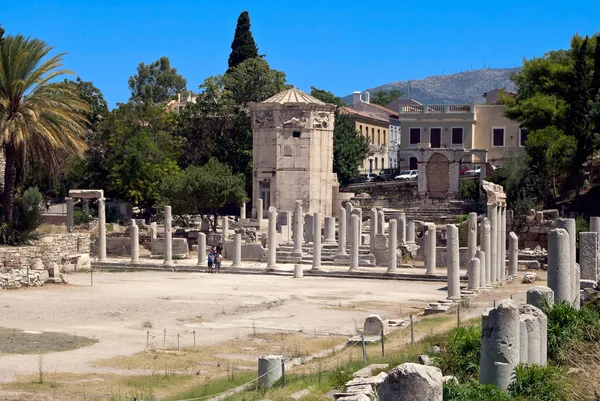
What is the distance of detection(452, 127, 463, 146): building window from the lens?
79062mm

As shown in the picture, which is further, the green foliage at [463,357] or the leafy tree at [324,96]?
the leafy tree at [324,96]

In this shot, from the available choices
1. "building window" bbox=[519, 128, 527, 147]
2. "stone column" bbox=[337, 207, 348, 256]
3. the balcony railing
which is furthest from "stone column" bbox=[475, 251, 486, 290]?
the balcony railing

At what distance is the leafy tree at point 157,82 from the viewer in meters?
124

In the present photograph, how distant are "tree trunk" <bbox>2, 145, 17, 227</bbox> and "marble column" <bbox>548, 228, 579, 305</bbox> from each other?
961 inches

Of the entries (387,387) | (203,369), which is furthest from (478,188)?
(387,387)

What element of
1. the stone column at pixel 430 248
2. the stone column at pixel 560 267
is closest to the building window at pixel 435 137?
the stone column at pixel 430 248

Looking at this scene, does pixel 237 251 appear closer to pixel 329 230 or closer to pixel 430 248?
pixel 329 230

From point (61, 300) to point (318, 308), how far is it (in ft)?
26.0

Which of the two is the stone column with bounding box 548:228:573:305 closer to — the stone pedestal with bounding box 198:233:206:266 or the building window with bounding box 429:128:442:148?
the stone pedestal with bounding box 198:233:206:266

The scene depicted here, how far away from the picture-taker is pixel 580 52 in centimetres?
5966

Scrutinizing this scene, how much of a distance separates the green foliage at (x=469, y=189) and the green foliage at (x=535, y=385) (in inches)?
2015

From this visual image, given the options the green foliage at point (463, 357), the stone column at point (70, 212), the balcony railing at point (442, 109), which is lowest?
the green foliage at point (463, 357)

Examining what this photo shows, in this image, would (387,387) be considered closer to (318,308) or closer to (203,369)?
(203,369)

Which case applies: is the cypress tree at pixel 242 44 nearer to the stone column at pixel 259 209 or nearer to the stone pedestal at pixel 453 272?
the stone column at pixel 259 209
